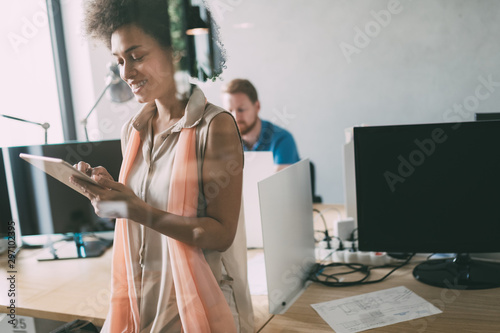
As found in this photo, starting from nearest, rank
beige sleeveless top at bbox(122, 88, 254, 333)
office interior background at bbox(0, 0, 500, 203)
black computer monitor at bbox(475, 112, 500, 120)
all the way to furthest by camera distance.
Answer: beige sleeveless top at bbox(122, 88, 254, 333) → black computer monitor at bbox(475, 112, 500, 120) → office interior background at bbox(0, 0, 500, 203)

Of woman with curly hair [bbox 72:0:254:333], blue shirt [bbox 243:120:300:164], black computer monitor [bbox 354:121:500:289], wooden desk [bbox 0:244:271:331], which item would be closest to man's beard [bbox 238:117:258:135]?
blue shirt [bbox 243:120:300:164]

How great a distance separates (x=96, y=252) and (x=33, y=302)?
411 millimetres

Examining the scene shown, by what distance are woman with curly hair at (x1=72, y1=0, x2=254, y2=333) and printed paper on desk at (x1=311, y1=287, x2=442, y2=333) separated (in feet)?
0.72

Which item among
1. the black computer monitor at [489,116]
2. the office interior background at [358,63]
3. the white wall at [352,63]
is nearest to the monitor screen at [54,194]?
the black computer monitor at [489,116]

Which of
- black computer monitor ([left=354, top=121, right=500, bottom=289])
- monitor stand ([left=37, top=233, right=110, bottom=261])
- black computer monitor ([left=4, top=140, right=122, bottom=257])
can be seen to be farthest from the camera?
monitor stand ([left=37, top=233, right=110, bottom=261])

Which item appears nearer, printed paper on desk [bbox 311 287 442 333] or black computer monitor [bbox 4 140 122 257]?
printed paper on desk [bbox 311 287 442 333]

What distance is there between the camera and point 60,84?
1.32 meters

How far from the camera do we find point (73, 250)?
172cm

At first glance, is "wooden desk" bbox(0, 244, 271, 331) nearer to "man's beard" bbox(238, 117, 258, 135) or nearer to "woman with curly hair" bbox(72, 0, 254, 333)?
"woman with curly hair" bbox(72, 0, 254, 333)

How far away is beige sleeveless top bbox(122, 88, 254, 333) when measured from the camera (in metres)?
1.04

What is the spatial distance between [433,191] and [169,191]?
28.8 inches

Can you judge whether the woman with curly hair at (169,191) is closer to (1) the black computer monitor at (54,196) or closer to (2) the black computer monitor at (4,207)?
(1) the black computer monitor at (54,196)

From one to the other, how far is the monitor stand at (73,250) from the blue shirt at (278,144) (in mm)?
1123

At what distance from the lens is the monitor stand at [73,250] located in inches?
66.6
